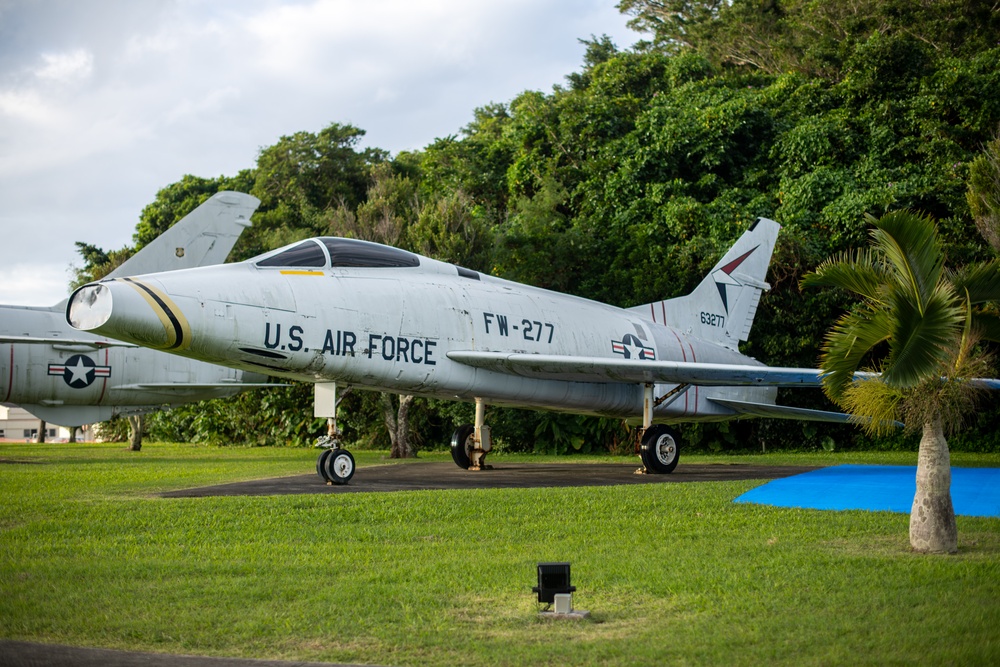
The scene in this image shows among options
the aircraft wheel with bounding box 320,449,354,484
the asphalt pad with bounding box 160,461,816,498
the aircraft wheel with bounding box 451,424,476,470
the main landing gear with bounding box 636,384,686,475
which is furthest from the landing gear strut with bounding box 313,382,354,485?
the main landing gear with bounding box 636,384,686,475

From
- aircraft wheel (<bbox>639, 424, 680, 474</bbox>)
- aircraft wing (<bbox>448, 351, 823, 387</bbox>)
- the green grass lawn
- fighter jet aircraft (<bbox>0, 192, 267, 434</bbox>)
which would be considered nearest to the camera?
the green grass lawn

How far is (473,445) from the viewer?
640 inches

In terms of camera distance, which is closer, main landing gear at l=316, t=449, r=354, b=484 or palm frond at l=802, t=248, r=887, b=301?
palm frond at l=802, t=248, r=887, b=301

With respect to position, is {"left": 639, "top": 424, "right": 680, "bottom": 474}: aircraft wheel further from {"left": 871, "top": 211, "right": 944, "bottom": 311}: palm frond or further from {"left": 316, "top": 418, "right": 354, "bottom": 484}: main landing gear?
{"left": 871, "top": 211, "right": 944, "bottom": 311}: palm frond

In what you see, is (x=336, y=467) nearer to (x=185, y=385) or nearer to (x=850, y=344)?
(x=850, y=344)

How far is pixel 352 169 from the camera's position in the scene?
41.9m

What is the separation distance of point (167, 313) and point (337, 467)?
10.1 ft

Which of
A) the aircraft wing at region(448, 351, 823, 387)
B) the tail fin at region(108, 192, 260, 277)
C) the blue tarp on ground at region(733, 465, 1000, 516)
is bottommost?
the blue tarp on ground at region(733, 465, 1000, 516)

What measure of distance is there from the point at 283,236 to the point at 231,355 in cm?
2092

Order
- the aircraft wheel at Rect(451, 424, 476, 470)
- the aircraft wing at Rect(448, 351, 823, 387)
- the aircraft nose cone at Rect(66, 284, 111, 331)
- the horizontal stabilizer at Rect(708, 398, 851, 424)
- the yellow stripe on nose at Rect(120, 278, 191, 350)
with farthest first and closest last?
1. the horizontal stabilizer at Rect(708, 398, 851, 424)
2. the aircraft wheel at Rect(451, 424, 476, 470)
3. the aircraft wing at Rect(448, 351, 823, 387)
4. the yellow stripe on nose at Rect(120, 278, 191, 350)
5. the aircraft nose cone at Rect(66, 284, 111, 331)

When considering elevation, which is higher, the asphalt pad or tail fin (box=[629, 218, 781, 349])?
tail fin (box=[629, 218, 781, 349])

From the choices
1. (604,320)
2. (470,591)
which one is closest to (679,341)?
(604,320)

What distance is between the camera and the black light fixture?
5484 mm

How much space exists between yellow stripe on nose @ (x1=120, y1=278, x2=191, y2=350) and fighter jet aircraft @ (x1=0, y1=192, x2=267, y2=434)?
8.96 metres
